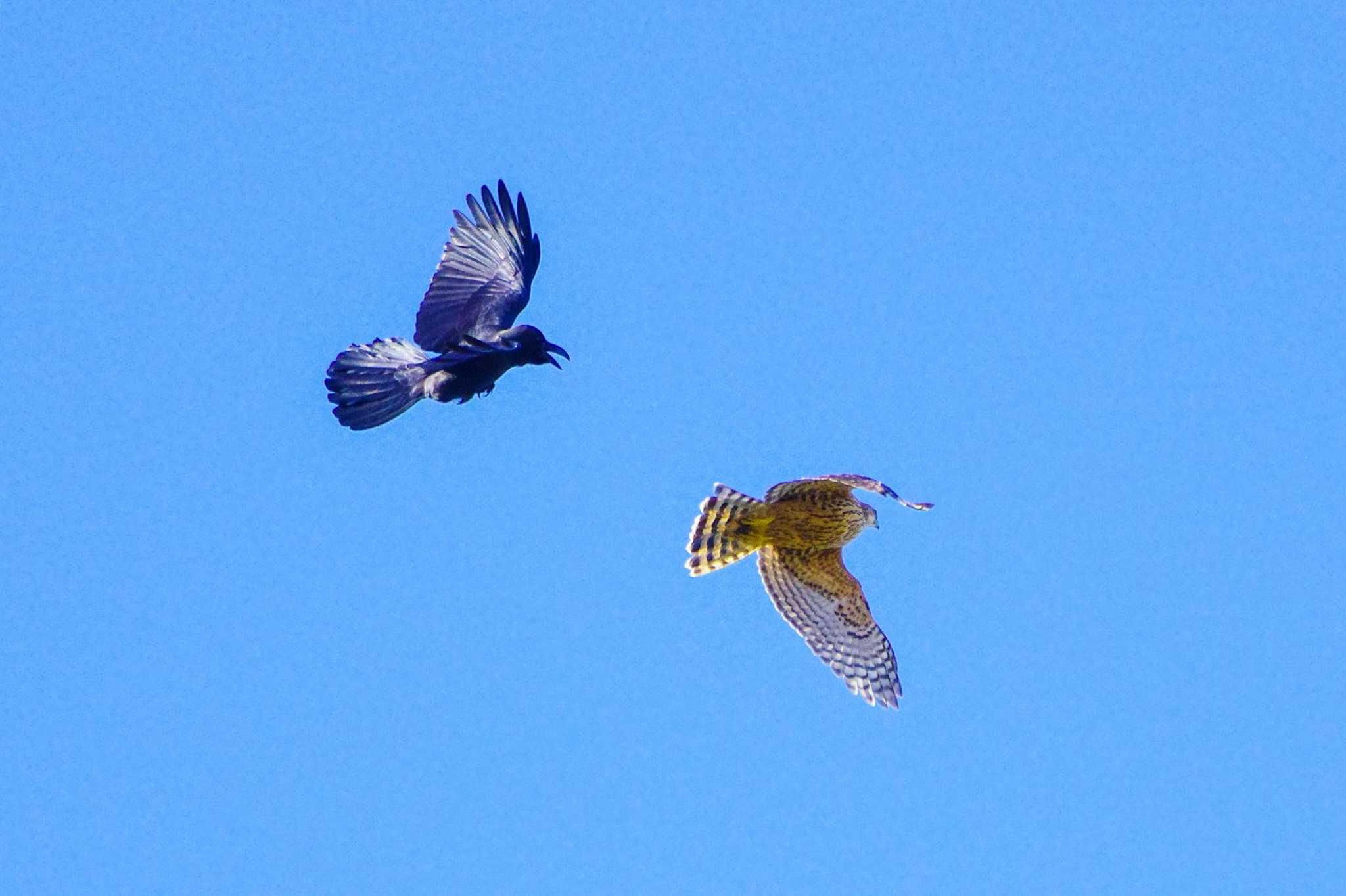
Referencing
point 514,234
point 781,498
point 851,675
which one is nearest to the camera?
point 781,498

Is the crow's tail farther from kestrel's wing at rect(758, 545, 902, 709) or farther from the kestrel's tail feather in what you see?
kestrel's wing at rect(758, 545, 902, 709)

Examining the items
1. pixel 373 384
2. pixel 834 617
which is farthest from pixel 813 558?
pixel 373 384

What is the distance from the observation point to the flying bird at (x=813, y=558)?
35.3 ft

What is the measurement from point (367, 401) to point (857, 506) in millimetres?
3354

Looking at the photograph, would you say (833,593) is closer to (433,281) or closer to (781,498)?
(781,498)

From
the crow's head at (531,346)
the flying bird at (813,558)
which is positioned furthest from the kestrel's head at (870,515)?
→ the crow's head at (531,346)

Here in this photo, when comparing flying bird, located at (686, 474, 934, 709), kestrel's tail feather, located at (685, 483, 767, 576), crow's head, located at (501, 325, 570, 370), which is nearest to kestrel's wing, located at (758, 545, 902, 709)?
flying bird, located at (686, 474, 934, 709)

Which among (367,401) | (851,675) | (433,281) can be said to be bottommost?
(851,675)

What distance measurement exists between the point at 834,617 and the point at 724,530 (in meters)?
1.12

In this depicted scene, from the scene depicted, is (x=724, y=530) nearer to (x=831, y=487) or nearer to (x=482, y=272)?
(x=831, y=487)

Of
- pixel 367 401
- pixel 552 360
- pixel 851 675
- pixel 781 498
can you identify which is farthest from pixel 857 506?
pixel 367 401

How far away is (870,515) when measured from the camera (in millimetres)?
11055

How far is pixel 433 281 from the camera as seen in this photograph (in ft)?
42.3

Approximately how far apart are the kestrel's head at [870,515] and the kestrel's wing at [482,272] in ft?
9.63
